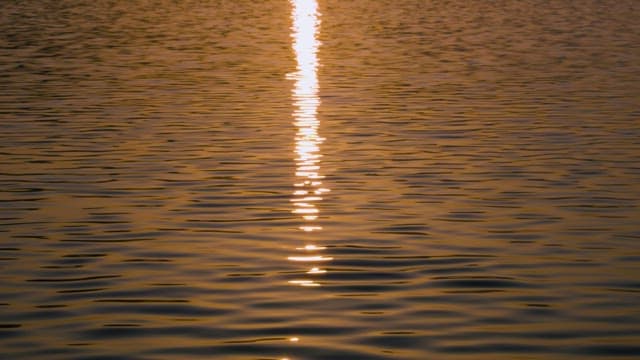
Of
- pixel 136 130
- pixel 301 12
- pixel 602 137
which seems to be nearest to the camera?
pixel 602 137

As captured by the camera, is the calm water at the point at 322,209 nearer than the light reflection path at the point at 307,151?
Yes

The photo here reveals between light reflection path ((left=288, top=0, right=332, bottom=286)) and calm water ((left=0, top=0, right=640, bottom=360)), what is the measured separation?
0.27 ft

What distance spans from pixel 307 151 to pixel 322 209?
7127 millimetres

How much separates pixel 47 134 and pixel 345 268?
15875 mm

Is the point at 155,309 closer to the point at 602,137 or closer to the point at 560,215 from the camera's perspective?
the point at 560,215

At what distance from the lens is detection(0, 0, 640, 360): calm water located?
16.1 meters

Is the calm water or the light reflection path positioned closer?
the calm water

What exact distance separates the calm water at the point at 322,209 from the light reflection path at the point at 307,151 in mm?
83

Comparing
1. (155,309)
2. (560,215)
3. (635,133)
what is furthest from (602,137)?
(155,309)

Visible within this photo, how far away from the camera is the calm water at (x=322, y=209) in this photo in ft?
53.0

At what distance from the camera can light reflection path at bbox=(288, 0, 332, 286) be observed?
20.3 meters

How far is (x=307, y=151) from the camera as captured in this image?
3091cm

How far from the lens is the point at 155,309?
56.2 feet

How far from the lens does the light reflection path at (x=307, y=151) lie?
66.5ft
